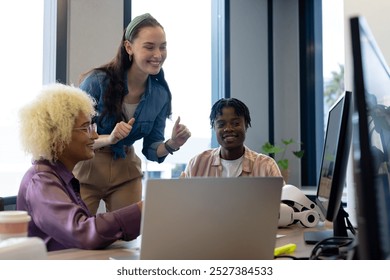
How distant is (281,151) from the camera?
183 inches

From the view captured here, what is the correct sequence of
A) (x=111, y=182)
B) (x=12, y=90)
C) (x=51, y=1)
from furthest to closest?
(x=51, y=1), (x=12, y=90), (x=111, y=182)

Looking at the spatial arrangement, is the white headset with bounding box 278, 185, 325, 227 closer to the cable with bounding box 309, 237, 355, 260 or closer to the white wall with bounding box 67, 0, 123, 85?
the cable with bounding box 309, 237, 355, 260

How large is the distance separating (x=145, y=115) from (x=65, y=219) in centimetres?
120

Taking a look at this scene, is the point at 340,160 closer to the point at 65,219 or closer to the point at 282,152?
the point at 65,219

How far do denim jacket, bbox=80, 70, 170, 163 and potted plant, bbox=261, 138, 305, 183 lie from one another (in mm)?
2029

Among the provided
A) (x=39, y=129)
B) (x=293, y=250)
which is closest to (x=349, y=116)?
(x=293, y=250)

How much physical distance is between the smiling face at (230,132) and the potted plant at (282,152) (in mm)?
1905

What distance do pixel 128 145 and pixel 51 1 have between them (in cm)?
120

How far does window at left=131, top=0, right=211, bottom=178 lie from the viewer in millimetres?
3863

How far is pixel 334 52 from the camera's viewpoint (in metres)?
4.59

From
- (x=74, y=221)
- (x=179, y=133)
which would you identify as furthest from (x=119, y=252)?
(x=179, y=133)

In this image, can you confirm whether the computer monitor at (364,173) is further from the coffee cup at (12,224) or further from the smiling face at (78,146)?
the smiling face at (78,146)

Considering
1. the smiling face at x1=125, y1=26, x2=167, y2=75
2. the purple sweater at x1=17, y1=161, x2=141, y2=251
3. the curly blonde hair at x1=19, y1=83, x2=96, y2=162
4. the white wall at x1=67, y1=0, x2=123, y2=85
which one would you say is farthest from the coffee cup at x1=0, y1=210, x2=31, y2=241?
the white wall at x1=67, y1=0, x2=123, y2=85
